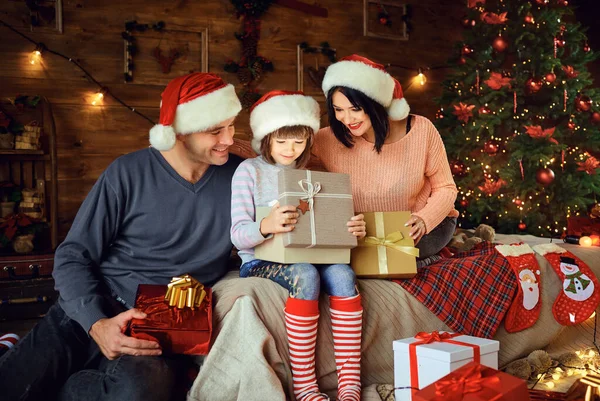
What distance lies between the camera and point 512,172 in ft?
14.8

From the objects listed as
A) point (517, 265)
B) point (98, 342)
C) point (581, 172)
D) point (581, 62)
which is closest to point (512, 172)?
point (581, 172)

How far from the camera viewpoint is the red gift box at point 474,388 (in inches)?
58.3

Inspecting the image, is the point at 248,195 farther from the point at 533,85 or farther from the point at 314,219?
the point at 533,85

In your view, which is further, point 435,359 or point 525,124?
point 525,124

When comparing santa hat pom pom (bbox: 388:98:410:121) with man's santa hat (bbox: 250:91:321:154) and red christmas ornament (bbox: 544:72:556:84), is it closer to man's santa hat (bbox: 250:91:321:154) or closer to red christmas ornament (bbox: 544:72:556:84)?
man's santa hat (bbox: 250:91:321:154)

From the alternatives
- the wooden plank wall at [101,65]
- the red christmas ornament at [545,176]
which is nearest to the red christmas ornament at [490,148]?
the red christmas ornament at [545,176]

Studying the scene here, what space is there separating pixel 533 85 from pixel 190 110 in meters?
3.31

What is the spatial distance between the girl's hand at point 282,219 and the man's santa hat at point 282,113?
0.45m

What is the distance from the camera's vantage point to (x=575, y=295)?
2479 mm

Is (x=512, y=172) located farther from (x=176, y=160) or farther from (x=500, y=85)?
(x=176, y=160)

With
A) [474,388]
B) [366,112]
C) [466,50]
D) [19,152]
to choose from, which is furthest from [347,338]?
[466,50]

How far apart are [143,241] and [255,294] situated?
48 cm

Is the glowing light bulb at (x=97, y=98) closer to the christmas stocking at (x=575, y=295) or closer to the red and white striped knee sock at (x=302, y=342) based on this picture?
the red and white striped knee sock at (x=302, y=342)

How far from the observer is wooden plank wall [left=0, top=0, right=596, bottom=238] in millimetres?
4168
